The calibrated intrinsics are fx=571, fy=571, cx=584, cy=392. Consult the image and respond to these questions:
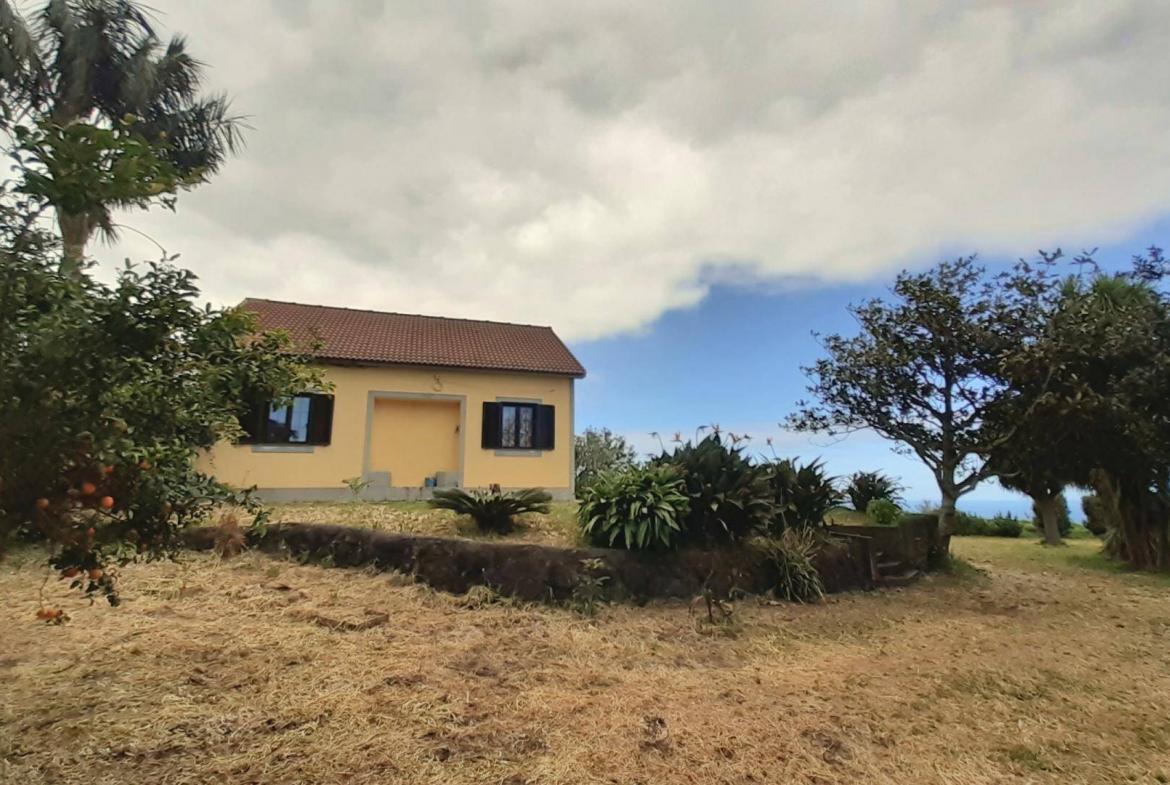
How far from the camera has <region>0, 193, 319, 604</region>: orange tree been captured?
211 cm

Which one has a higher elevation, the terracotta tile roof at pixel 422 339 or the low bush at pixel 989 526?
the terracotta tile roof at pixel 422 339

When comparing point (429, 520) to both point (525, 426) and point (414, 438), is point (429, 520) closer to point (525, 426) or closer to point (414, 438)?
point (414, 438)

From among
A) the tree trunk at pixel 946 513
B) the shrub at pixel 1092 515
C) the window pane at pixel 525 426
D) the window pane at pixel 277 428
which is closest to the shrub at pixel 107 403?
the tree trunk at pixel 946 513

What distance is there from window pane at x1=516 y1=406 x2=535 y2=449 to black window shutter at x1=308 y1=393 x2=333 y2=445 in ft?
14.5

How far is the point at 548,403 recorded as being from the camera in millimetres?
14773

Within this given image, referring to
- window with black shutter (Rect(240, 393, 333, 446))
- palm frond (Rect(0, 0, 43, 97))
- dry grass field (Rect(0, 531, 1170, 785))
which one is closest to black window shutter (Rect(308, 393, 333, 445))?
window with black shutter (Rect(240, 393, 333, 446))

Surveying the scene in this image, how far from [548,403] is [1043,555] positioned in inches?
440

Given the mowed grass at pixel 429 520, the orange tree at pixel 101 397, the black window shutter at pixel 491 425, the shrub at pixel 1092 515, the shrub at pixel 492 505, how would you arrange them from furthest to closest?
the shrub at pixel 1092 515 < the black window shutter at pixel 491 425 < the shrub at pixel 492 505 < the mowed grass at pixel 429 520 < the orange tree at pixel 101 397

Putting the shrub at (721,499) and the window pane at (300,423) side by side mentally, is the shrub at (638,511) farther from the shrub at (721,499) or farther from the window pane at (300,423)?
the window pane at (300,423)

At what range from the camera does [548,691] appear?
3930mm

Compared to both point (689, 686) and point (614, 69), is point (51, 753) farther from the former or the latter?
point (614, 69)

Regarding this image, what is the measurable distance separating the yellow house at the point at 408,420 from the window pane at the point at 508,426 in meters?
0.03

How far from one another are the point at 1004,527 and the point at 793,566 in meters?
15.0

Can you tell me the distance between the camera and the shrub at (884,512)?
28.9 ft
